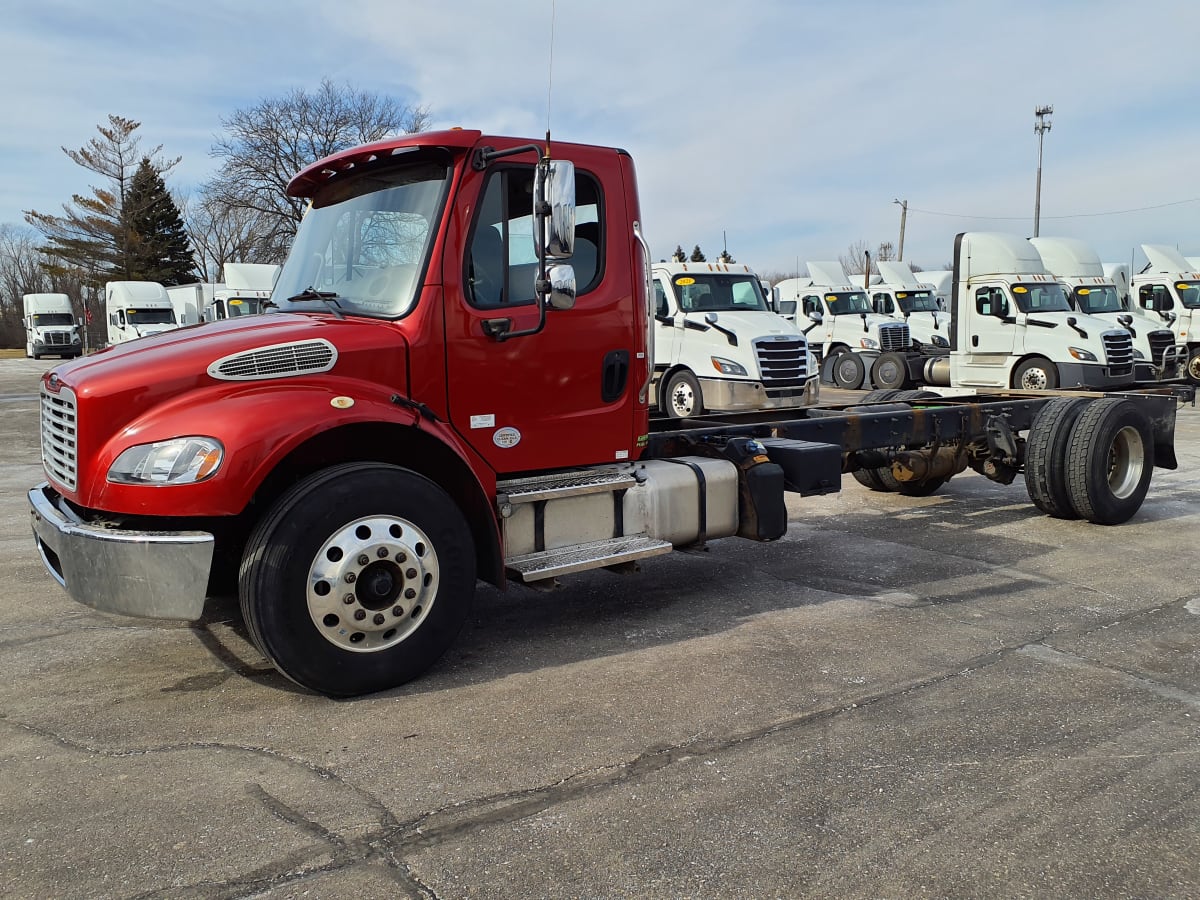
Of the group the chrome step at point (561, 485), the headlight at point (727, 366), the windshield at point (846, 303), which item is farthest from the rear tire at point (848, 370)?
the chrome step at point (561, 485)

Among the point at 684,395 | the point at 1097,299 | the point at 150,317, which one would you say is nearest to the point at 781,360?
the point at 684,395

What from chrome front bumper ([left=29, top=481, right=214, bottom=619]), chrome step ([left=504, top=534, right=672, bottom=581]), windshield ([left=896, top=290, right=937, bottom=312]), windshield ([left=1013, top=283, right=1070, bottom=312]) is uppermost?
windshield ([left=896, top=290, right=937, bottom=312])

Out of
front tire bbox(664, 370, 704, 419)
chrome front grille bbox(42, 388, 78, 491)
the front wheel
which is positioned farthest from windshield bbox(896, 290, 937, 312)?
chrome front grille bbox(42, 388, 78, 491)

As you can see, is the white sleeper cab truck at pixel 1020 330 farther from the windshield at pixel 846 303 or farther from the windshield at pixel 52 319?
the windshield at pixel 52 319

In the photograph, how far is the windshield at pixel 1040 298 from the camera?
60.3 feet

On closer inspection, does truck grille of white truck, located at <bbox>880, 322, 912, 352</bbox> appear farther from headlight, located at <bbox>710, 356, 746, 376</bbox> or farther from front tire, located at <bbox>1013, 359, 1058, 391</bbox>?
headlight, located at <bbox>710, 356, 746, 376</bbox>

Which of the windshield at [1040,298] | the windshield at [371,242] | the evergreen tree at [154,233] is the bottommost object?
the windshield at [371,242]

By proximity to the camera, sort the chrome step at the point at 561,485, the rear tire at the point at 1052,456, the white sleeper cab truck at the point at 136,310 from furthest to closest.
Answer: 1. the white sleeper cab truck at the point at 136,310
2. the rear tire at the point at 1052,456
3. the chrome step at the point at 561,485

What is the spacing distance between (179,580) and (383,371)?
1.27 metres

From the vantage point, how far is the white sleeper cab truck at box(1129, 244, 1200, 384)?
78.2 ft

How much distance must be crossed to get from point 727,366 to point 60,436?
11.7 meters

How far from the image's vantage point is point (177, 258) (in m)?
60.5

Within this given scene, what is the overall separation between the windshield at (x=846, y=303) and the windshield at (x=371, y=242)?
21.5 metres

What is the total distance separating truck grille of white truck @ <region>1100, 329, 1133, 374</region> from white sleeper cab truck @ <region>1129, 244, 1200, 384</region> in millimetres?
5974
